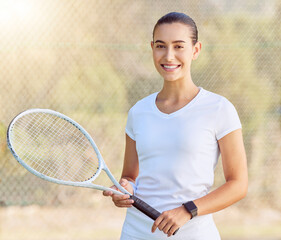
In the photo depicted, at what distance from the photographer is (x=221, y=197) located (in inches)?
67.9

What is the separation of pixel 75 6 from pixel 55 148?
5.44 ft

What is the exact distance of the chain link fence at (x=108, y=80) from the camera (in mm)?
4289

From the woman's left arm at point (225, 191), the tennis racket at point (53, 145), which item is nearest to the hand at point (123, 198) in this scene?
the woman's left arm at point (225, 191)

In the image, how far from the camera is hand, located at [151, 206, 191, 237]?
1.68 meters

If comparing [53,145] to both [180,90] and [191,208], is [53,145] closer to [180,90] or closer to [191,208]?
[180,90]

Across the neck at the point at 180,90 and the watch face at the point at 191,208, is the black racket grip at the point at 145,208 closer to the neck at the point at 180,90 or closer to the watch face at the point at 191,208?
the watch face at the point at 191,208

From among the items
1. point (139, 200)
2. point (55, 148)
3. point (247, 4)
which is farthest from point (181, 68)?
point (247, 4)

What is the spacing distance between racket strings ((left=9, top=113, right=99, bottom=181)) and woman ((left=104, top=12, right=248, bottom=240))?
4.07 ft

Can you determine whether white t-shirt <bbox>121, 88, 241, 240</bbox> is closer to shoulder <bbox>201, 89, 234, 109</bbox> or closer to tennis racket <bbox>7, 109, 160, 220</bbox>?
shoulder <bbox>201, 89, 234, 109</bbox>

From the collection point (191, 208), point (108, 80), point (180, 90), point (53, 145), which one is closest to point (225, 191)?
point (191, 208)

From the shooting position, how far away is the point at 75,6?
445 centimetres

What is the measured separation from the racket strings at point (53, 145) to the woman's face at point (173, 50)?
1283 millimetres

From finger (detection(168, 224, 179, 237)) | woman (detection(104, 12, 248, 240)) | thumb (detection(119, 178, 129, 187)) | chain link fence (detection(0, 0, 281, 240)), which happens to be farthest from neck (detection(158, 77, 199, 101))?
chain link fence (detection(0, 0, 281, 240))

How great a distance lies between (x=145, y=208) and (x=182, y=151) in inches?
8.2
